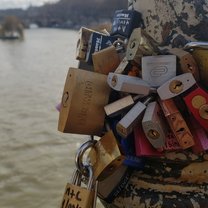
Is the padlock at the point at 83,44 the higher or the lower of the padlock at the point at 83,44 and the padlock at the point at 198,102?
the higher

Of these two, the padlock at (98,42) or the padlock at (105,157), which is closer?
the padlock at (105,157)

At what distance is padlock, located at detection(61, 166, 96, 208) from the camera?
0.96 meters

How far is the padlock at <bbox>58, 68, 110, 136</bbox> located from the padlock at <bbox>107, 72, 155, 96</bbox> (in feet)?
0.17

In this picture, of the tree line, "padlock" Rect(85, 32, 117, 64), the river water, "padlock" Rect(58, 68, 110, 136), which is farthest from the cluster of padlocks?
the tree line

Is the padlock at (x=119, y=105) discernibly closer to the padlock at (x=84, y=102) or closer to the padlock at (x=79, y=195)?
the padlock at (x=84, y=102)

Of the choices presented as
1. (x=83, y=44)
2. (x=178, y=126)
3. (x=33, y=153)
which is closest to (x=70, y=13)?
(x=33, y=153)

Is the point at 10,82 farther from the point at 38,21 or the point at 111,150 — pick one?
the point at 38,21

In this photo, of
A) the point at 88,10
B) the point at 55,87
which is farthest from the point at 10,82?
the point at 88,10

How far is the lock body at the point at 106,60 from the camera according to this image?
43.5 inches

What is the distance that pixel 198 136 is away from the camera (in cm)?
100

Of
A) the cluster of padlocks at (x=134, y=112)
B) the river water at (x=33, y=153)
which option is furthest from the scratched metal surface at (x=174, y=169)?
the river water at (x=33, y=153)

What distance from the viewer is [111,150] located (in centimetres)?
98

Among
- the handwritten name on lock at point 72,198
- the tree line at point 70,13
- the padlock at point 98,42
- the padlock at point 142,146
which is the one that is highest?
the padlock at point 98,42

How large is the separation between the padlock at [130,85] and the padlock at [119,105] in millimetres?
22
